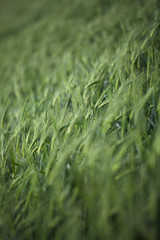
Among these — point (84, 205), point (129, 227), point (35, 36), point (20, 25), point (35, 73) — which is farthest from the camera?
point (20, 25)

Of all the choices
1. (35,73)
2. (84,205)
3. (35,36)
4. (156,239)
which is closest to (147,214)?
(156,239)

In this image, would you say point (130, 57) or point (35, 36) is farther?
point (35, 36)

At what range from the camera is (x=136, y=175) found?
408 mm

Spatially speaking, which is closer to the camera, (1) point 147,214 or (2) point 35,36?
(1) point 147,214

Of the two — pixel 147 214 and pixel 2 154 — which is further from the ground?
pixel 2 154

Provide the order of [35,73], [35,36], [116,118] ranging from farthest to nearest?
1. [35,36]
2. [35,73]
3. [116,118]

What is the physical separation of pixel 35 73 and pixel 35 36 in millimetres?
1195

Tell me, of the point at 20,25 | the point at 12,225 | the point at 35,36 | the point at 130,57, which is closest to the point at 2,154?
the point at 12,225

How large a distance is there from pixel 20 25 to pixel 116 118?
3.68 m

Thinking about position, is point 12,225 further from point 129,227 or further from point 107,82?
point 107,82

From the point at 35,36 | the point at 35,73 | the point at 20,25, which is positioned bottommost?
the point at 35,73

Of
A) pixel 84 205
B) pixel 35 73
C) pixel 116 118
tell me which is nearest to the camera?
pixel 84 205

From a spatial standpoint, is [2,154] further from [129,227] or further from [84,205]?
[129,227]

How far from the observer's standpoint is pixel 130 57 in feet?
2.38
